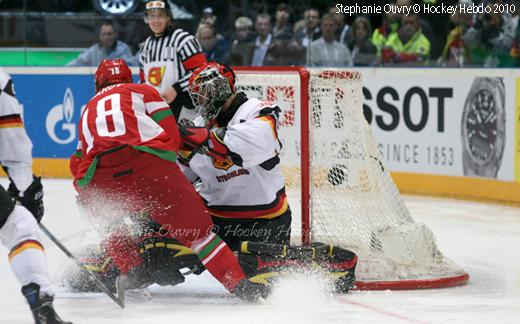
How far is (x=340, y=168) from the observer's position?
5.20 m

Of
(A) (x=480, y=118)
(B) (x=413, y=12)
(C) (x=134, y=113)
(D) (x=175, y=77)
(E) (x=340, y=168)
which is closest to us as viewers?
(C) (x=134, y=113)

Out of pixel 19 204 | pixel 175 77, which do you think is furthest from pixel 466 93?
pixel 19 204

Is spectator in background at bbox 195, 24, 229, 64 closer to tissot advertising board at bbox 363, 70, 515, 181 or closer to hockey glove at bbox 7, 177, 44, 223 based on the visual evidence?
tissot advertising board at bbox 363, 70, 515, 181

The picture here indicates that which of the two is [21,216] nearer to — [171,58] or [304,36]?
[171,58]

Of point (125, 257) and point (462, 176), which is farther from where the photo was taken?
point (462, 176)

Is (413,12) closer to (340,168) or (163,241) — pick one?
(340,168)

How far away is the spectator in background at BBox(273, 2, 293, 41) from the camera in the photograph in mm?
9414

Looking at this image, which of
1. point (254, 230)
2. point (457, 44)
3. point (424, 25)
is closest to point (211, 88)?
point (254, 230)

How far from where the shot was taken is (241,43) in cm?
950

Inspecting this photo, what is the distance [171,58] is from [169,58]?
0.05 feet

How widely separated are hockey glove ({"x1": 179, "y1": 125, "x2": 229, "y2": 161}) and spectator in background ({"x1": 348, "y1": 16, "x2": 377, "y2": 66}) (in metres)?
4.71

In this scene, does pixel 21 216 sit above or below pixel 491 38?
below

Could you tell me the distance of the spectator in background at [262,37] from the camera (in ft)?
31.0

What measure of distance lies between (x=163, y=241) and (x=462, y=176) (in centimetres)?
410
